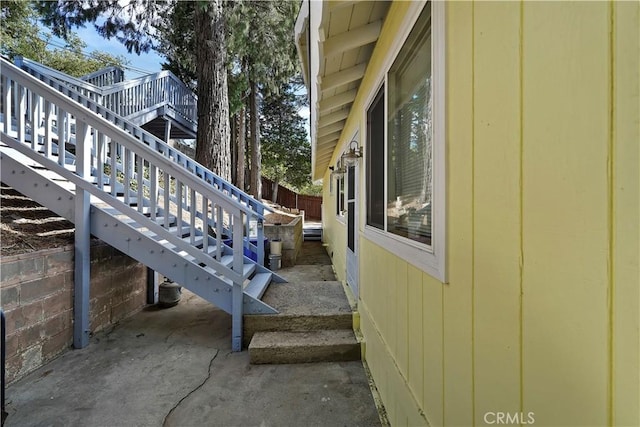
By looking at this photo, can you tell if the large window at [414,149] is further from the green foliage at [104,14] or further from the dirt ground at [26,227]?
the green foliage at [104,14]

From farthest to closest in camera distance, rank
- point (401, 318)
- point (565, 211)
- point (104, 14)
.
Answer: point (104, 14) < point (401, 318) < point (565, 211)

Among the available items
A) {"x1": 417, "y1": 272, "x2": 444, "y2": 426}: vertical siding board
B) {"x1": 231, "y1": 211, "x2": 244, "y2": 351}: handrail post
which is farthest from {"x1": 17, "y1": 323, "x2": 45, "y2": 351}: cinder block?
{"x1": 417, "y1": 272, "x2": 444, "y2": 426}: vertical siding board

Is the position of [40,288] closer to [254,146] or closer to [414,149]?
[414,149]

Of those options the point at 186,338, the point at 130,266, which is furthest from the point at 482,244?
the point at 130,266

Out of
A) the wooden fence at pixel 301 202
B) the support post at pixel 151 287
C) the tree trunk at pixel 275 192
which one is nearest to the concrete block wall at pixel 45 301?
the support post at pixel 151 287

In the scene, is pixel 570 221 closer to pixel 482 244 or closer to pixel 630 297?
pixel 630 297

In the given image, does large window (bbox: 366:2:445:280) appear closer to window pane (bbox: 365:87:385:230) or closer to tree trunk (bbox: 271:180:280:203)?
window pane (bbox: 365:87:385:230)

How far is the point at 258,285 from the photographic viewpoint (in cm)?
381

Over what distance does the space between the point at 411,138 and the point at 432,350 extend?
1097mm

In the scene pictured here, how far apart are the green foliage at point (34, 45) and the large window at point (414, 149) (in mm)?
14085

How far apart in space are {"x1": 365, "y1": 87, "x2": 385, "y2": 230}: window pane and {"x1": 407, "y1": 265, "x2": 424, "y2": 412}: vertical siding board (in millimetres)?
678

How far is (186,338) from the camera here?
340cm

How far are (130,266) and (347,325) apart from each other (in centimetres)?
305

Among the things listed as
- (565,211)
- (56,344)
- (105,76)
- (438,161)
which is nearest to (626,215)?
(565,211)
